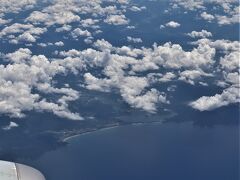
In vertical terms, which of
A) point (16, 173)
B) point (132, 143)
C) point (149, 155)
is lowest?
point (149, 155)

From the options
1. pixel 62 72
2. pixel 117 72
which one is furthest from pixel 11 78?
pixel 117 72

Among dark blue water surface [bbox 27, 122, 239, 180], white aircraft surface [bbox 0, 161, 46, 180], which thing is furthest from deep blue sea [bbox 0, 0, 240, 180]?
white aircraft surface [bbox 0, 161, 46, 180]

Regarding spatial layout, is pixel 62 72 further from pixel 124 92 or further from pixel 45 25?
pixel 45 25

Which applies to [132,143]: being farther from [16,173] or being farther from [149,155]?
[16,173]

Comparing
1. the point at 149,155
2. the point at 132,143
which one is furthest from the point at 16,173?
the point at 132,143

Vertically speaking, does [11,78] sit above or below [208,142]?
above

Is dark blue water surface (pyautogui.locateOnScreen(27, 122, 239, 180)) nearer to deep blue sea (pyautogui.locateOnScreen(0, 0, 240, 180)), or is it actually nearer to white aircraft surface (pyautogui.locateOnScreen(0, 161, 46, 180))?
deep blue sea (pyautogui.locateOnScreen(0, 0, 240, 180))

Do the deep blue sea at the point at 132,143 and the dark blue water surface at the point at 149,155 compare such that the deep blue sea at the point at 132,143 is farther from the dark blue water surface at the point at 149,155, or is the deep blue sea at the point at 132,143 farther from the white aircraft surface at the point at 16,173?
the white aircraft surface at the point at 16,173
